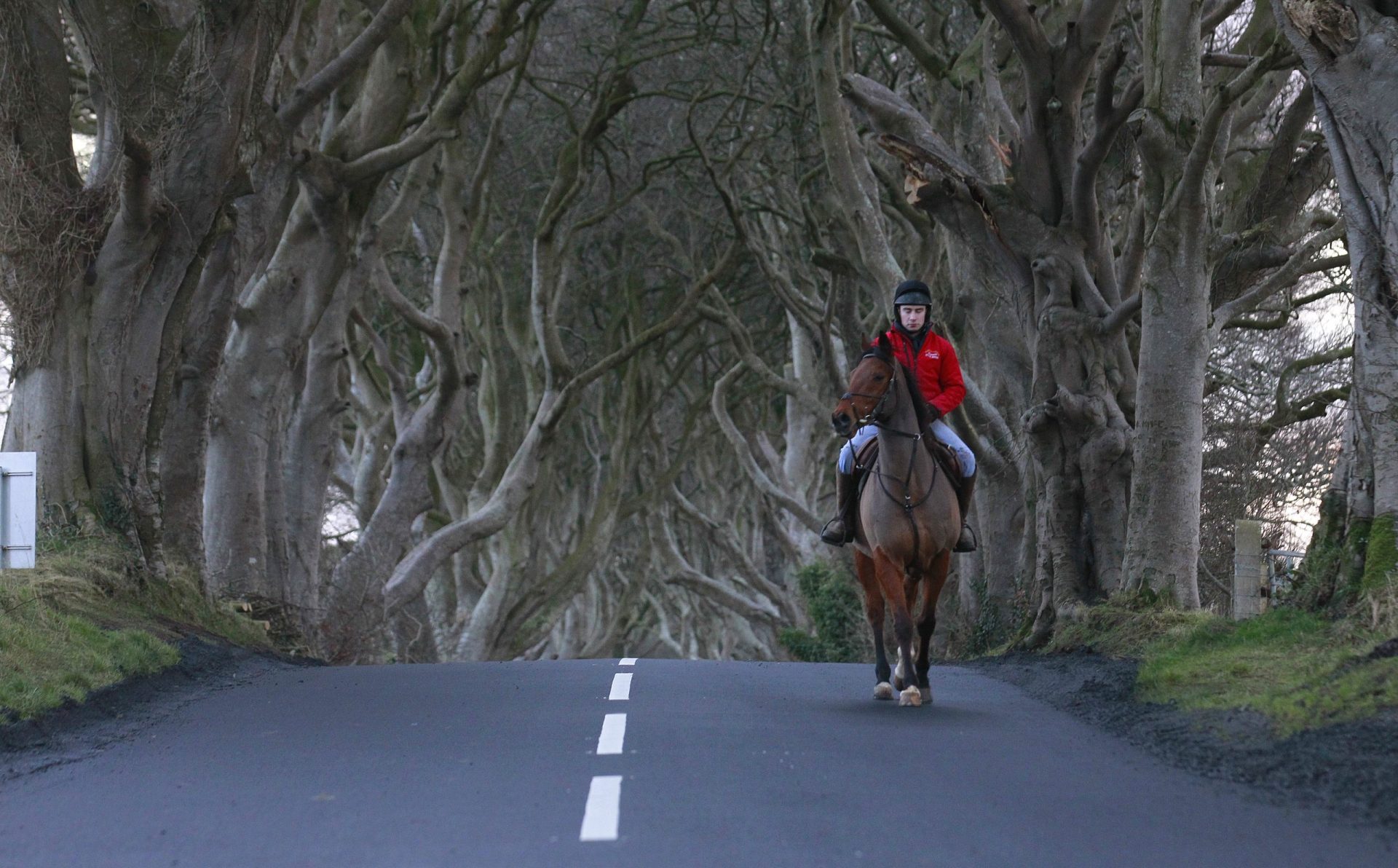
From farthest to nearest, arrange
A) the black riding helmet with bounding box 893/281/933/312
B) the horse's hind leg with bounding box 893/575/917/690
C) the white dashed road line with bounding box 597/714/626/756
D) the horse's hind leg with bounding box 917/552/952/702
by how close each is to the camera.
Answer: the black riding helmet with bounding box 893/281/933/312 → the horse's hind leg with bounding box 917/552/952/702 → the horse's hind leg with bounding box 893/575/917/690 → the white dashed road line with bounding box 597/714/626/756

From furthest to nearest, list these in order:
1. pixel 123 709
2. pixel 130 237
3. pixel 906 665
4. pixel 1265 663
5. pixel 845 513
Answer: pixel 130 237 → pixel 845 513 → pixel 906 665 → pixel 123 709 → pixel 1265 663

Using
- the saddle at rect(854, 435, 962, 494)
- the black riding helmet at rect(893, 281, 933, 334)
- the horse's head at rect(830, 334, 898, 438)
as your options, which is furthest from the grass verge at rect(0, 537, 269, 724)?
the black riding helmet at rect(893, 281, 933, 334)

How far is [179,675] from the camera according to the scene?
1232 cm

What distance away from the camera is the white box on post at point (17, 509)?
1116 centimetres

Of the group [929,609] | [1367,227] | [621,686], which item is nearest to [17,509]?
[621,686]

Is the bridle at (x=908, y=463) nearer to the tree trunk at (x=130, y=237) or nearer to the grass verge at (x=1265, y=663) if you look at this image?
the grass verge at (x=1265, y=663)

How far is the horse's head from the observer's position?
10984 mm

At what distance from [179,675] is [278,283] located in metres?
7.66

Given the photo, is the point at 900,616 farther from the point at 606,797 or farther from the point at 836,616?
the point at 836,616

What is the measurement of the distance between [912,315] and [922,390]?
53 centimetres

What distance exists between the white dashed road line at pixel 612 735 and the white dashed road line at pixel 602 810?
2.63 feet

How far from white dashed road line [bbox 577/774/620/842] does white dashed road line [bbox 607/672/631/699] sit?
3478 millimetres

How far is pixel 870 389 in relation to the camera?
11234 mm

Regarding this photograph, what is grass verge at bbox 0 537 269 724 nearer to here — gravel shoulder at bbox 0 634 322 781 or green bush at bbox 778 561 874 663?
gravel shoulder at bbox 0 634 322 781
